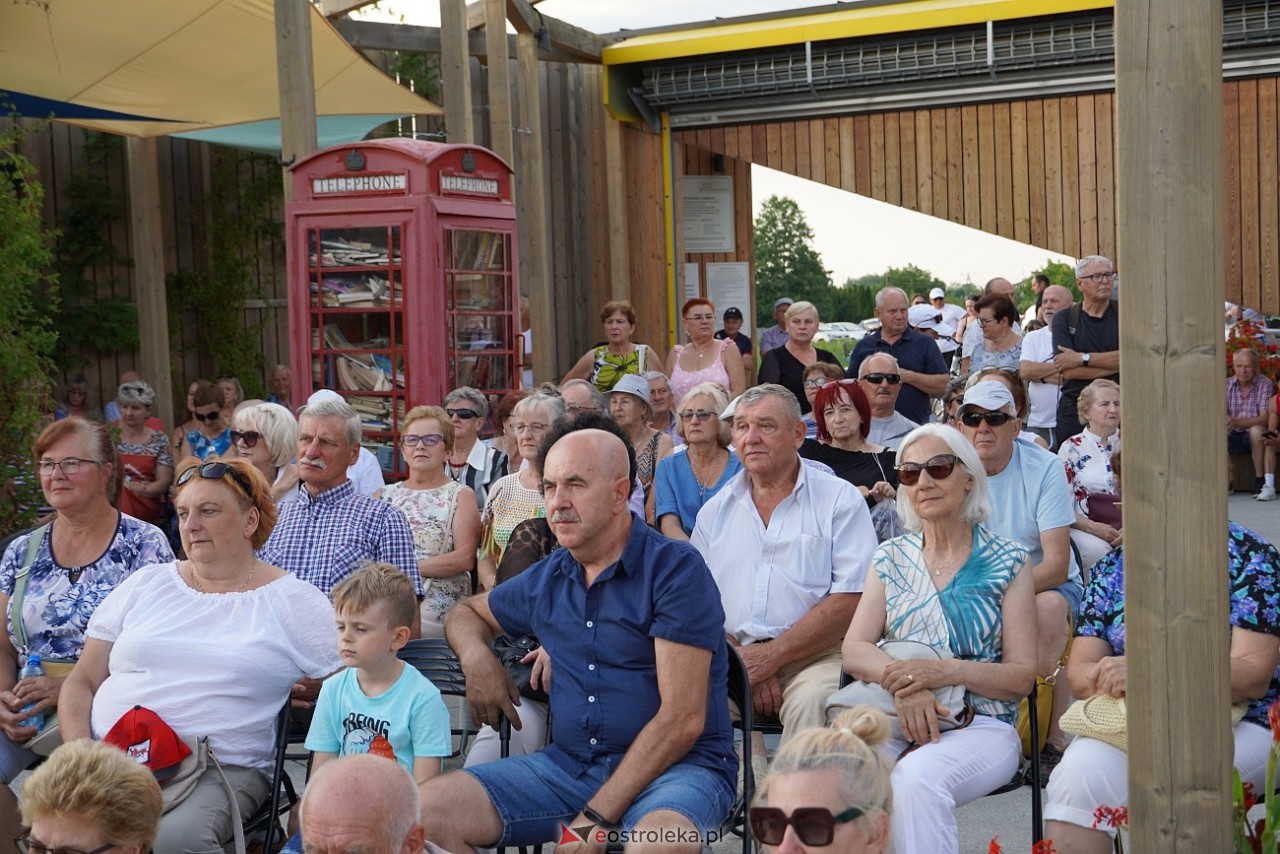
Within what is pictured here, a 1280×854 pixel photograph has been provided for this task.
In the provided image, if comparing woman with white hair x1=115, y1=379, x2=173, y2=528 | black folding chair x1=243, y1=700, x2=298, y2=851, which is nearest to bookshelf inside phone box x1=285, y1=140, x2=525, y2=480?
woman with white hair x1=115, y1=379, x2=173, y2=528

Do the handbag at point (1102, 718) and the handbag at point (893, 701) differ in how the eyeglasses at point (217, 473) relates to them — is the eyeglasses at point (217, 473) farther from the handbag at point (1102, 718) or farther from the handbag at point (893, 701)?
the handbag at point (1102, 718)

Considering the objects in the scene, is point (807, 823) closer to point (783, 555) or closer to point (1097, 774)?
point (1097, 774)

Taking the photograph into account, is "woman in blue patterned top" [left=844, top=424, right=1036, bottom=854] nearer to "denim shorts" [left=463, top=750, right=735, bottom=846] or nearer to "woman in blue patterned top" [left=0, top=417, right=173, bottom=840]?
"denim shorts" [left=463, top=750, right=735, bottom=846]

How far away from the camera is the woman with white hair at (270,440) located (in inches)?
251

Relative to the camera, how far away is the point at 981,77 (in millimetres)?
13094

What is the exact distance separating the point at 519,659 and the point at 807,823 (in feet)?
6.71

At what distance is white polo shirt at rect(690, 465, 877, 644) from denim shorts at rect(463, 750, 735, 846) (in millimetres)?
1066

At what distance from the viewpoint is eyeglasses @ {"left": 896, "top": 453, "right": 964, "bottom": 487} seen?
4078 mm

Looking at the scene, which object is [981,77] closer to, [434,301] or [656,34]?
[656,34]

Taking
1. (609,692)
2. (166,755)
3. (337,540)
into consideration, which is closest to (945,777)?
(609,692)

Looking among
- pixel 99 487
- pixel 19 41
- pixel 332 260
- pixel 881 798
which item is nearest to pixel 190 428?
pixel 332 260

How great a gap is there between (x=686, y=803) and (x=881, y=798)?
3.22 ft

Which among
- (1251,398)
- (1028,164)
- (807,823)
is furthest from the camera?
(1028,164)

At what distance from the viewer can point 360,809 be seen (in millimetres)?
2768
